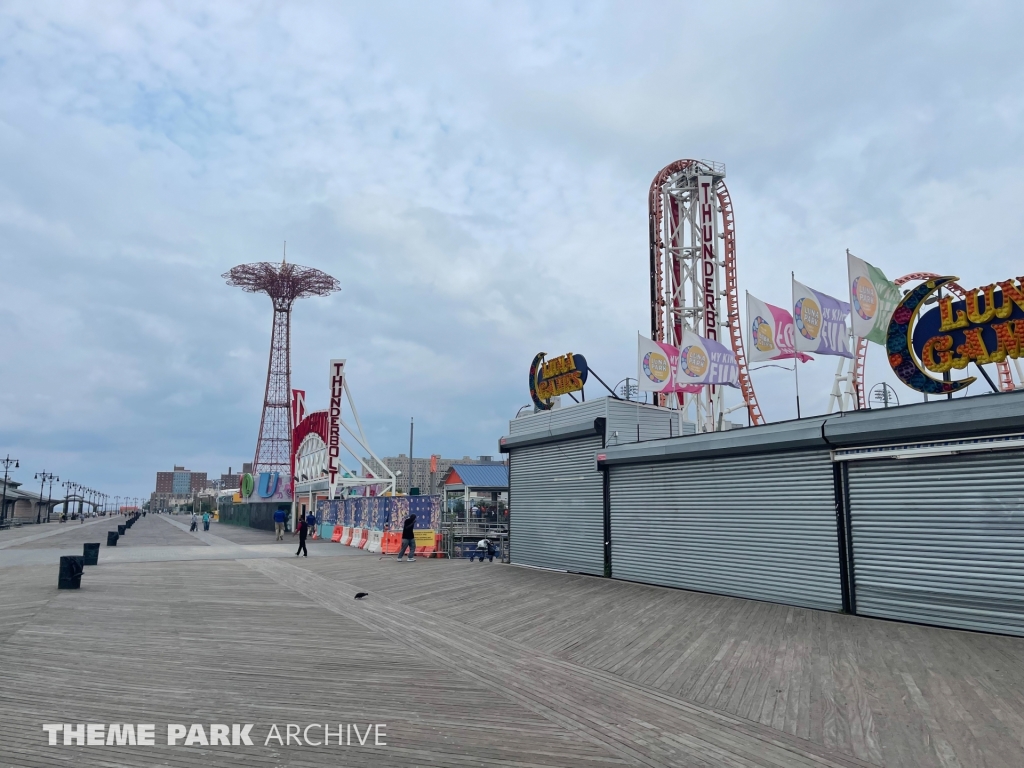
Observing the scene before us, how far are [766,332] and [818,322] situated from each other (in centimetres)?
252

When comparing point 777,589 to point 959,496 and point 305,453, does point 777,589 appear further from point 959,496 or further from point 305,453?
point 305,453

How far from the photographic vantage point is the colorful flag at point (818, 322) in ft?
55.9

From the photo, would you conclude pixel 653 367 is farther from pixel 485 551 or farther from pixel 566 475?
pixel 485 551

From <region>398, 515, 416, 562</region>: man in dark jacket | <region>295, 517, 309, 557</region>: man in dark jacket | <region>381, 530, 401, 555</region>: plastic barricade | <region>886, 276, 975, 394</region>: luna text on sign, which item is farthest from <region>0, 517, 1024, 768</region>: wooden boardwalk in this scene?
<region>381, 530, 401, 555</region>: plastic barricade

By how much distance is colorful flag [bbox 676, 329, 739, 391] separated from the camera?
2083 centimetres

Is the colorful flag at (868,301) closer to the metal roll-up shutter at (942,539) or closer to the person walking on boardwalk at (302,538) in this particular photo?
the metal roll-up shutter at (942,539)

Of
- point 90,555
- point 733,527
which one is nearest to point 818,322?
point 733,527

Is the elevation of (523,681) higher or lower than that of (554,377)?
lower

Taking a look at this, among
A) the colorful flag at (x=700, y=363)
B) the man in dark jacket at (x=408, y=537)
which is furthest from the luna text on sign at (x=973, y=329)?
the man in dark jacket at (x=408, y=537)

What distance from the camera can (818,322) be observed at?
56.9 ft

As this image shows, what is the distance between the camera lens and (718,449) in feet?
48.8

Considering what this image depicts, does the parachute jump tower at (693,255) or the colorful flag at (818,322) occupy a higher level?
the parachute jump tower at (693,255)

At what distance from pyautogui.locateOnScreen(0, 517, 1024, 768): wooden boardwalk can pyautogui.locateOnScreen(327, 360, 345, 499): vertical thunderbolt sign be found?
86.6 ft

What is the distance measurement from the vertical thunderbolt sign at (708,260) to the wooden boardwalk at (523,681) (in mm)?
23894
